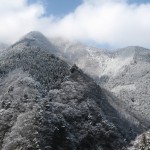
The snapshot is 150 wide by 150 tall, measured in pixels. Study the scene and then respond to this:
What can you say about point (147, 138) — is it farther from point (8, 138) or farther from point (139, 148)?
point (8, 138)

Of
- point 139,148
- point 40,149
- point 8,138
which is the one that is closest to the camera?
point 139,148

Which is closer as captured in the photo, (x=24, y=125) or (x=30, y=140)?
(x=30, y=140)

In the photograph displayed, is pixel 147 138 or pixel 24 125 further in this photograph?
pixel 24 125

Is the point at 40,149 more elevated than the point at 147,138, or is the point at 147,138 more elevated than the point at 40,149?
the point at 147,138

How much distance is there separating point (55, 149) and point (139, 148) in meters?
128

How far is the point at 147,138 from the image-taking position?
7019 centimetres

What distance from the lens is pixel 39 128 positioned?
19400cm

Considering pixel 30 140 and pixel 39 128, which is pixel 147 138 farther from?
pixel 39 128

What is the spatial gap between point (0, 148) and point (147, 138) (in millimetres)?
125406

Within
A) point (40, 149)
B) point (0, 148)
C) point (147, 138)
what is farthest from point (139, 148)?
point (0, 148)

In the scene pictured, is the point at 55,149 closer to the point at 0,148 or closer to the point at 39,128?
the point at 39,128

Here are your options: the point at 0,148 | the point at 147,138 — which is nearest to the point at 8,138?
the point at 0,148

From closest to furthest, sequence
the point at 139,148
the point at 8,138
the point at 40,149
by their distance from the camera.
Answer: the point at 139,148 → the point at 40,149 → the point at 8,138

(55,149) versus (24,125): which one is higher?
(24,125)
